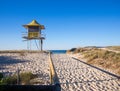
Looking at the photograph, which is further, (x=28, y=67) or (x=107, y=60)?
(x=107, y=60)

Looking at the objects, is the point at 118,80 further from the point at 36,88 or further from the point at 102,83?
the point at 36,88

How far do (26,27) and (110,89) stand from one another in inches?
1305

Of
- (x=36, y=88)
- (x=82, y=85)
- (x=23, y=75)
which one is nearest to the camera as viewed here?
(x=36, y=88)

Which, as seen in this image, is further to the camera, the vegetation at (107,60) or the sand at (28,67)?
the vegetation at (107,60)

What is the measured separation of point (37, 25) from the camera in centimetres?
4116

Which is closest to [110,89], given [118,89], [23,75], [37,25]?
[118,89]

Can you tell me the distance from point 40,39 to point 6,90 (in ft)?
119

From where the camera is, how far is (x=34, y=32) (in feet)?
136

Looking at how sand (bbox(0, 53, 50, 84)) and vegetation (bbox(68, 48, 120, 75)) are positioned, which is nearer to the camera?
sand (bbox(0, 53, 50, 84))

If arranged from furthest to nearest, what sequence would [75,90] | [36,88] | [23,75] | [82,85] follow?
[23,75]
[82,85]
[75,90]
[36,88]

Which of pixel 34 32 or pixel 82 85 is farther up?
pixel 34 32

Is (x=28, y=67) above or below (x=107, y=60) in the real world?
below

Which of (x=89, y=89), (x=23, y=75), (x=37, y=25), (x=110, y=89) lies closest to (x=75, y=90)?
(x=89, y=89)

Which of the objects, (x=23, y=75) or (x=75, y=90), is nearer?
(x=75, y=90)
